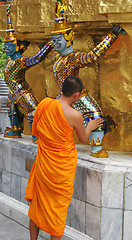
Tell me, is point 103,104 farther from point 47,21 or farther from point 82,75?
point 47,21

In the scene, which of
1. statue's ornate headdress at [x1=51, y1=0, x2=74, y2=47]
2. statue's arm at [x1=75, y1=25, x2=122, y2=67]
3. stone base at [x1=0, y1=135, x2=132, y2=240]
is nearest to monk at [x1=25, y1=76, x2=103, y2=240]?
stone base at [x1=0, y1=135, x2=132, y2=240]

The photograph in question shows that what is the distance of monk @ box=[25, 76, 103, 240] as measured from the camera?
3.53 meters

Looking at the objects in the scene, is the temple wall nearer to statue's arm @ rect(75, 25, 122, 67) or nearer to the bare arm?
statue's arm @ rect(75, 25, 122, 67)

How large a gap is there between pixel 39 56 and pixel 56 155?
2063 mm

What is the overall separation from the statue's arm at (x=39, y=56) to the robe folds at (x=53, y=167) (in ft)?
5.50

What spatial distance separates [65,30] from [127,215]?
222 centimetres

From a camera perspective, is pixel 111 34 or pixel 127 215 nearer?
pixel 127 215

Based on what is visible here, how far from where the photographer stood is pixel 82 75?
207 inches

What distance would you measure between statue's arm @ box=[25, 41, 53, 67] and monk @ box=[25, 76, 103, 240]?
1.67 meters

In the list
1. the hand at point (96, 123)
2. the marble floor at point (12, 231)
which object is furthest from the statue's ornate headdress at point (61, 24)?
the marble floor at point (12, 231)

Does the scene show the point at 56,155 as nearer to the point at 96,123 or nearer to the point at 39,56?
the point at 96,123

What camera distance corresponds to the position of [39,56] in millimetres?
5254

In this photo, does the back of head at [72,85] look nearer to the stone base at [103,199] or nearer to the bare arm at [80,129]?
the bare arm at [80,129]

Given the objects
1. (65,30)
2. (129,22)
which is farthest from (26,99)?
(129,22)
